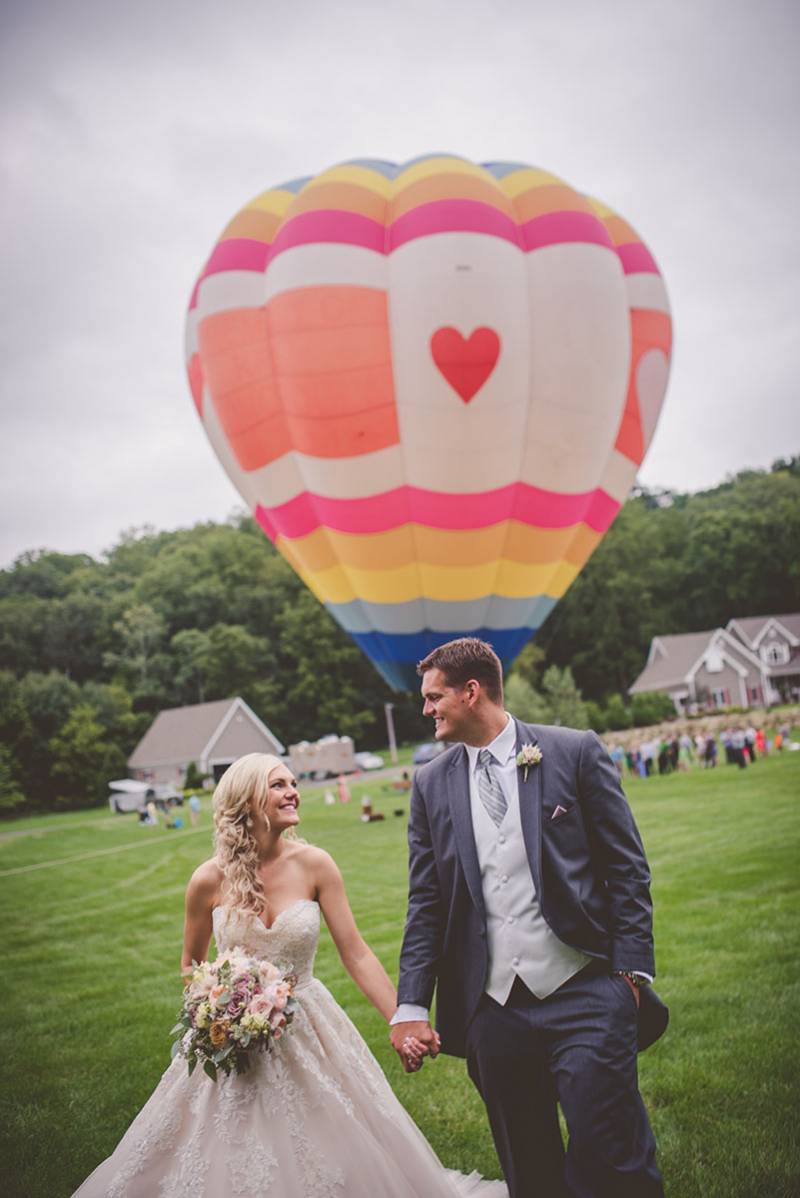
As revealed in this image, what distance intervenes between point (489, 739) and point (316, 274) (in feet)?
35.3

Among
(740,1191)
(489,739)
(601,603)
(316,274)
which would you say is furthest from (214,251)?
(601,603)

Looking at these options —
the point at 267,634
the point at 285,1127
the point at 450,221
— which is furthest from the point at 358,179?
the point at 267,634

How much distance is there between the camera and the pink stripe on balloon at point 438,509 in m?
12.9

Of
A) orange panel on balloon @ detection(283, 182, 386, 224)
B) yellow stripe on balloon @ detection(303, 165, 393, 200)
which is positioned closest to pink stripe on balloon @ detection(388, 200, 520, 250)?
orange panel on balloon @ detection(283, 182, 386, 224)

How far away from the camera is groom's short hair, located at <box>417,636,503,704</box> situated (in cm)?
303

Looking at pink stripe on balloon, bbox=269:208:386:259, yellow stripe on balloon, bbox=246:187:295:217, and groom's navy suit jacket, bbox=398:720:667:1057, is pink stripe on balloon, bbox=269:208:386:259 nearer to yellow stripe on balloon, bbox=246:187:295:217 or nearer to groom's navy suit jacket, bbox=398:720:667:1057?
yellow stripe on balloon, bbox=246:187:295:217

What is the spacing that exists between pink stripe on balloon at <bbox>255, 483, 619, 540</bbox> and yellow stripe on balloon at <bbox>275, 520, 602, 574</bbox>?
0.11m

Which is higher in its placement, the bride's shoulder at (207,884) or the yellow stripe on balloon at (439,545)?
the yellow stripe on balloon at (439,545)

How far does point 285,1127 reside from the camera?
3.01 meters

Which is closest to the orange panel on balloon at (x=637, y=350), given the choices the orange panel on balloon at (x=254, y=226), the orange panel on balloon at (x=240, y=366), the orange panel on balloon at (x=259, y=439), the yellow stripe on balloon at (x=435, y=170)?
the yellow stripe on balloon at (x=435, y=170)

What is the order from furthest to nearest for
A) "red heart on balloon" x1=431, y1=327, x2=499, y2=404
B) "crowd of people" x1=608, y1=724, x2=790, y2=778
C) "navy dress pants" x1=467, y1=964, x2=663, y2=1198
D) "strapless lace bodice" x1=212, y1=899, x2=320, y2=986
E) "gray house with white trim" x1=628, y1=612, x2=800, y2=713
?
"gray house with white trim" x1=628, y1=612, x2=800, y2=713 < "crowd of people" x1=608, y1=724, x2=790, y2=778 < "red heart on balloon" x1=431, y1=327, x2=499, y2=404 < "strapless lace bodice" x1=212, y1=899, x2=320, y2=986 < "navy dress pants" x1=467, y1=964, x2=663, y2=1198

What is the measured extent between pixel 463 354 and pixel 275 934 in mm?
10138

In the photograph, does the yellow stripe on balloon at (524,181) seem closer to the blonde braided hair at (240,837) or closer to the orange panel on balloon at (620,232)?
the orange panel on balloon at (620,232)

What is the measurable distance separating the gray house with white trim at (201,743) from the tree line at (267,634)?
1.48 metres
